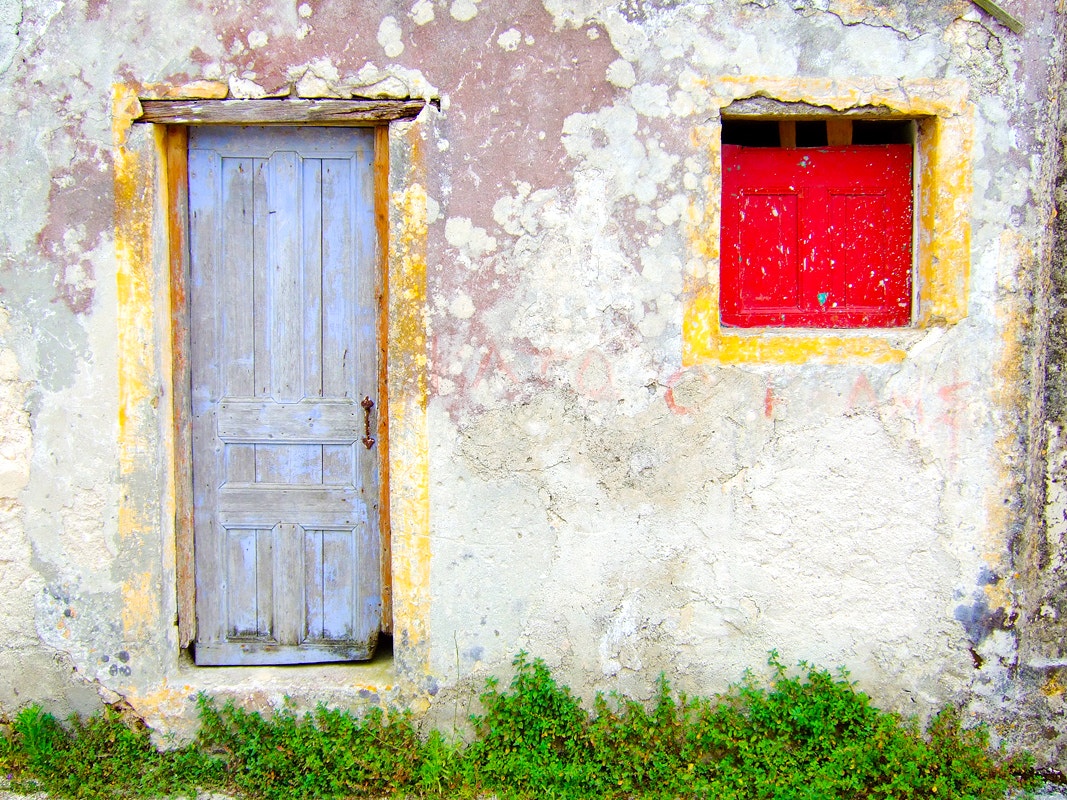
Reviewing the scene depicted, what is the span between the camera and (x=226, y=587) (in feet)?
9.04

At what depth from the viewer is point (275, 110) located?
2.47 meters

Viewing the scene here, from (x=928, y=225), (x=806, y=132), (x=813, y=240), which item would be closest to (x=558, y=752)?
(x=813, y=240)

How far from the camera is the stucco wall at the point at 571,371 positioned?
8.03ft

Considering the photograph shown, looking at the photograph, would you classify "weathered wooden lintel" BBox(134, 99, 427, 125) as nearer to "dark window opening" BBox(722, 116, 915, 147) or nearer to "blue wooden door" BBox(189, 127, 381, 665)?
"blue wooden door" BBox(189, 127, 381, 665)

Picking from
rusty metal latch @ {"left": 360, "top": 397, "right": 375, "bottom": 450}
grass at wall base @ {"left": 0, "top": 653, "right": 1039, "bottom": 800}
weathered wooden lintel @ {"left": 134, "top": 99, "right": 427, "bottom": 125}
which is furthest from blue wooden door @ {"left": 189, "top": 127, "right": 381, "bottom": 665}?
grass at wall base @ {"left": 0, "top": 653, "right": 1039, "bottom": 800}

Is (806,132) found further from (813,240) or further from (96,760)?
(96,760)

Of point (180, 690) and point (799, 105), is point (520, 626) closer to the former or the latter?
point (180, 690)

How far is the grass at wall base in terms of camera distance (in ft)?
7.85

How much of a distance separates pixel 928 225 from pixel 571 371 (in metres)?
1.45

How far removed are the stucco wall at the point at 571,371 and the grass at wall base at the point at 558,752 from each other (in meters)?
0.11

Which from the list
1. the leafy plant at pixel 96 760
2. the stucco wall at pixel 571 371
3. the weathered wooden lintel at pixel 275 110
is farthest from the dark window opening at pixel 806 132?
the leafy plant at pixel 96 760

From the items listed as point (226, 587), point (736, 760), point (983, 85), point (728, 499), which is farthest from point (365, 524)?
point (983, 85)

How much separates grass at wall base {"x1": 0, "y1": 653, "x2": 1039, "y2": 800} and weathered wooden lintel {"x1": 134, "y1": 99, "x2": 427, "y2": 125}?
209 cm

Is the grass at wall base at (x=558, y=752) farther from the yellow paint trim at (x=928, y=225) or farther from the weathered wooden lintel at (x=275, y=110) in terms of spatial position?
the weathered wooden lintel at (x=275, y=110)
